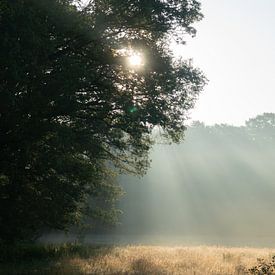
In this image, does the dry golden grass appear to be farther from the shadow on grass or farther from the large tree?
the large tree

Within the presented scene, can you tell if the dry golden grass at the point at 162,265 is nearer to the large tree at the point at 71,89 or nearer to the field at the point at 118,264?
the field at the point at 118,264

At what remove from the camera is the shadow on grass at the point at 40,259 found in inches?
599

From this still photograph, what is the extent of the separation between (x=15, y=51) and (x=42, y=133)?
3390mm

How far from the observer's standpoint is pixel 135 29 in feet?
57.5

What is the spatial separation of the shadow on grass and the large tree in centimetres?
130

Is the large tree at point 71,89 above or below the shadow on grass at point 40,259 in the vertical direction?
above

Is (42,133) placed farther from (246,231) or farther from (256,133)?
(256,133)

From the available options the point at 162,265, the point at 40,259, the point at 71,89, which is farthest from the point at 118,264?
the point at 71,89

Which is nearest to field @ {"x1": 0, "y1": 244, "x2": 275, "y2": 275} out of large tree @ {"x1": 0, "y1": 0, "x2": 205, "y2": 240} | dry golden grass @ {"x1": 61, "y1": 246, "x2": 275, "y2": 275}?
dry golden grass @ {"x1": 61, "y1": 246, "x2": 275, "y2": 275}

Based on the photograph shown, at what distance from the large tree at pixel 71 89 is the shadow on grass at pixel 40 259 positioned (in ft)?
4.27

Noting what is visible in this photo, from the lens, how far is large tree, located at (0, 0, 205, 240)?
13.8m

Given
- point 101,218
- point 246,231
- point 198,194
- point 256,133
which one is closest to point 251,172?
point 198,194

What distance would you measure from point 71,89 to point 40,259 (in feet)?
30.7

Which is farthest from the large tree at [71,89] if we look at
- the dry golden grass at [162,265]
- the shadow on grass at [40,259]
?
the dry golden grass at [162,265]
